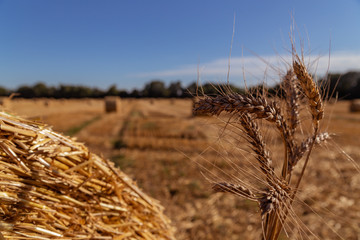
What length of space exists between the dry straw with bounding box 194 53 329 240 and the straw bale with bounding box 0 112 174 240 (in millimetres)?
1055

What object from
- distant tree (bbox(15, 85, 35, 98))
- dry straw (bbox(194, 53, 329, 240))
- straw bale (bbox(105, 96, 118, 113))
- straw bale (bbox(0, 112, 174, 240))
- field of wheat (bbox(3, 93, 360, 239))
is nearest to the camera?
dry straw (bbox(194, 53, 329, 240))

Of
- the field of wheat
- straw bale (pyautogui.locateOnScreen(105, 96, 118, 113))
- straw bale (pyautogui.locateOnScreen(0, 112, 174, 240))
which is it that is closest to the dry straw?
the field of wheat

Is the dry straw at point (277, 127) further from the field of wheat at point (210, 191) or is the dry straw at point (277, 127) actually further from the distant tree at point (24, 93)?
the distant tree at point (24, 93)

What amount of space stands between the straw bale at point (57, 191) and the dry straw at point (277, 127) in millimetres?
1055

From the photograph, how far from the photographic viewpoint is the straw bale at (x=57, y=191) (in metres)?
1.42

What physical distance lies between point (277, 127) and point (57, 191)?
5.01 feet

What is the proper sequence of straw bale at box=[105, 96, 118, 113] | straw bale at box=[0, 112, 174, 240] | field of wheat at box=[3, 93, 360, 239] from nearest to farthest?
straw bale at box=[0, 112, 174, 240]
field of wheat at box=[3, 93, 360, 239]
straw bale at box=[105, 96, 118, 113]

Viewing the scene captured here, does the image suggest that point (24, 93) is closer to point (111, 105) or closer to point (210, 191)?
point (210, 191)

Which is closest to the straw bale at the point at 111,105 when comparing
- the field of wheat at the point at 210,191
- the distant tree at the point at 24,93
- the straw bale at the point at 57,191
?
the field of wheat at the point at 210,191

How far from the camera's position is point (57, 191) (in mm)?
1640

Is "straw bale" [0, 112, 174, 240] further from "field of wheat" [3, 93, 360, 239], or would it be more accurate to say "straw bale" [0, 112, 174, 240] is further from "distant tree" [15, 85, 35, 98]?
"distant tree" [15, 85, 35, 98]

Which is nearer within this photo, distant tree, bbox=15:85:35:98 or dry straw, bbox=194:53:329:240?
dry straw, bbox=194:53:329:240

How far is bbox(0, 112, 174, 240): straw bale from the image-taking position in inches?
55.8

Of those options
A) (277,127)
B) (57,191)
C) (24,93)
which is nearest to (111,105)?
(24,93)
